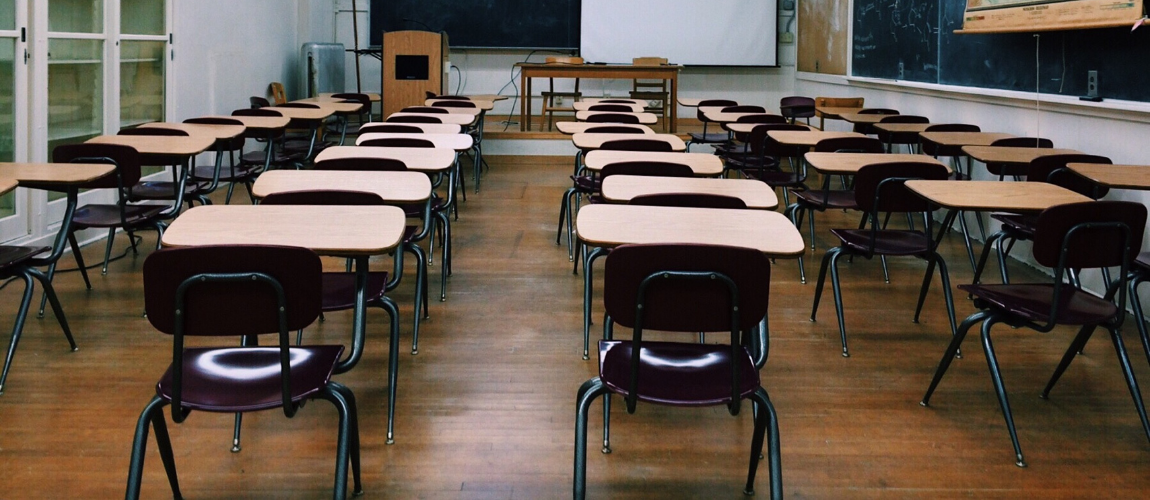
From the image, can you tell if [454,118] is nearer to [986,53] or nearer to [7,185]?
[986,53]

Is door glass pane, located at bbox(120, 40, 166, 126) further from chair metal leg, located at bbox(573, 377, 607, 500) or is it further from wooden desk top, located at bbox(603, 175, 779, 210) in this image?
chair metal leg, located at bbox(573, 377, 607, 500)

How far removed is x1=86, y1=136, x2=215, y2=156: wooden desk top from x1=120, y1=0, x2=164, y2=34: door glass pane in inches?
92.9

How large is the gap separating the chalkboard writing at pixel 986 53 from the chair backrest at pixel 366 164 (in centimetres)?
350

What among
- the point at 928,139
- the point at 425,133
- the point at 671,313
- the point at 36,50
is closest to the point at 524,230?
the point at 425,133

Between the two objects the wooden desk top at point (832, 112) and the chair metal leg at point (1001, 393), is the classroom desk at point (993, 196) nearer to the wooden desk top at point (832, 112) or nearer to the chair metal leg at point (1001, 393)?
the chair metal leg at point (1001, 393)

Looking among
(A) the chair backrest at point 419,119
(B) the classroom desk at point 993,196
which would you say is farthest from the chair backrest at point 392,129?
(B) the classroom desk at point 993,196

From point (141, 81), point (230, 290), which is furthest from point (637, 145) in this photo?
point (141, 81)

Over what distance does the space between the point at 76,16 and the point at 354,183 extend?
347 cm

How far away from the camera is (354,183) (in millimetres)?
3516

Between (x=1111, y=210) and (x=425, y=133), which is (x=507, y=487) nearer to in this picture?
(x=1111, y=210)

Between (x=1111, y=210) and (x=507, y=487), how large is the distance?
1825 millimetres

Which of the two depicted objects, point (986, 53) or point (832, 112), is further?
point (832, 112)

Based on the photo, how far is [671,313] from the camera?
6.84 feet

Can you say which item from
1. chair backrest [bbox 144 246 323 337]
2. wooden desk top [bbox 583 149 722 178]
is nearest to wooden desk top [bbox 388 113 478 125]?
wooden desk top [bbox 583 149 722 178]
